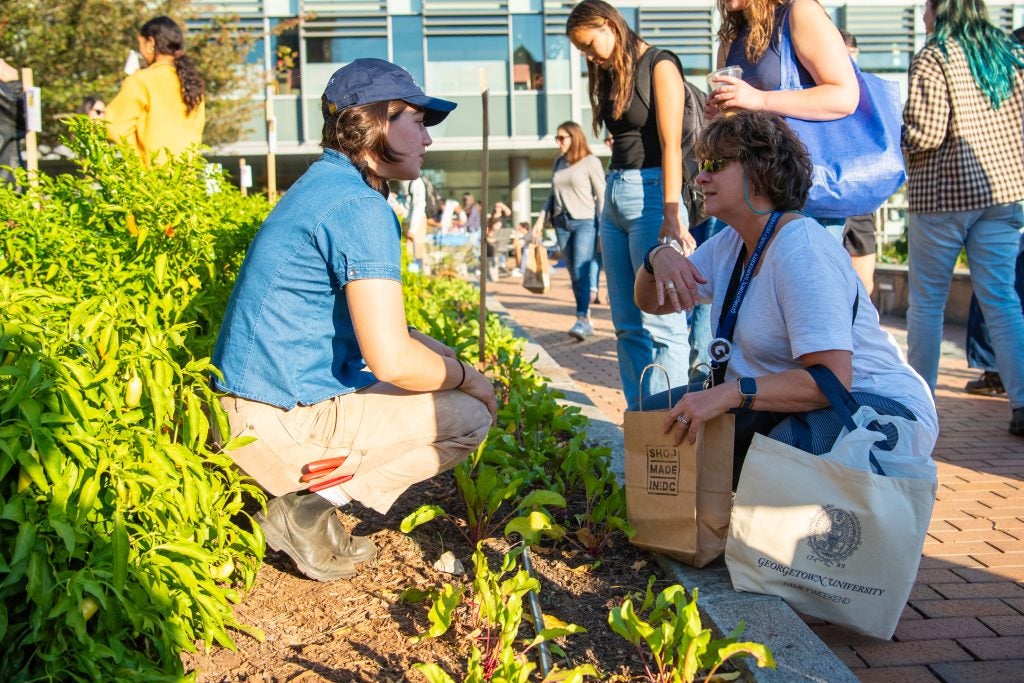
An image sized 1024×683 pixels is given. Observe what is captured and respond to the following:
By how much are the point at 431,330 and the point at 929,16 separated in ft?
10.7

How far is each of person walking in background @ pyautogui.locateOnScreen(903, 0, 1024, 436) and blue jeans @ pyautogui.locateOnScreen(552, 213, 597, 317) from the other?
4634 millimetres

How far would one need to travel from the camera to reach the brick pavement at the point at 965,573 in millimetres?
2652

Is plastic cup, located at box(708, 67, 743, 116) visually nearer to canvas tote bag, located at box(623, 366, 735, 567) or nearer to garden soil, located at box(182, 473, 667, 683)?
canvas tote bag, located at box(623, 366, 735, 567)

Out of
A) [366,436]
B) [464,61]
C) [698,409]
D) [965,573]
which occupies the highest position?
[464,61]

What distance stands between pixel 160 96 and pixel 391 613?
4094mm

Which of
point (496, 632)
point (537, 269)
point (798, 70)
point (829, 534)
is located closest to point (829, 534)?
point (829, 534)

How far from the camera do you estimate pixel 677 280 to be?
3496 mm

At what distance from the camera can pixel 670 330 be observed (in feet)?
14.6

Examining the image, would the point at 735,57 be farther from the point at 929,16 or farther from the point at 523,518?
the point at 523,518

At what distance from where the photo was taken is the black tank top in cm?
446

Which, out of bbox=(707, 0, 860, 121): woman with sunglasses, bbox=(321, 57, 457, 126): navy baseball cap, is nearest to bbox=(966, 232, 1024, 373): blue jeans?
bbox=(707, 0, 860, 121): woman with sunglasses

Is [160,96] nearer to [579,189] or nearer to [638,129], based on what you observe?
[638,129]

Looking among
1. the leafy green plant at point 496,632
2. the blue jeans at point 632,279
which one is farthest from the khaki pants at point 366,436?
the blue jeans at point 632,279

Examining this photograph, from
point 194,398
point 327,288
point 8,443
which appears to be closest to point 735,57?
A: point 327,288
